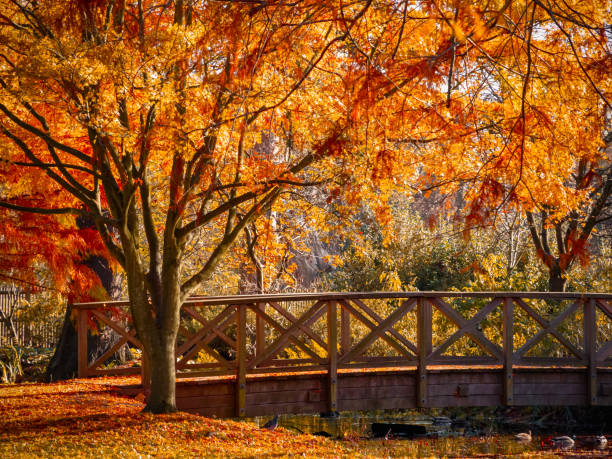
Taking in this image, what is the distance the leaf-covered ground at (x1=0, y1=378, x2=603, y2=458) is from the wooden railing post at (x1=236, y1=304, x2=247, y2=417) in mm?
914

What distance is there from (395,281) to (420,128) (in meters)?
6.10

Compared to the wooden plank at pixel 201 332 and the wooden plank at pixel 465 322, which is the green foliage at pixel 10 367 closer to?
the wooden plank at pixel 201 332

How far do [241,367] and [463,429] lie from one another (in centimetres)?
484

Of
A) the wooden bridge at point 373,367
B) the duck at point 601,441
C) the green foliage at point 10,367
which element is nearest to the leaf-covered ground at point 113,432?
the wooden bridge at point 373,367

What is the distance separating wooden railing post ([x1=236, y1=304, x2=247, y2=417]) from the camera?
8195 millimetres

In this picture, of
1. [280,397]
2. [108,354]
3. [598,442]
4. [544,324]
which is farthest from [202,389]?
[598,442]

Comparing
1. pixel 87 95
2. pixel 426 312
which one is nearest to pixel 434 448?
pixel 426 312

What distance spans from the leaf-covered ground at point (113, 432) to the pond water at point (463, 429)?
1.22 m

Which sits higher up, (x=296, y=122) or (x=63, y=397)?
(x=296, y=122)

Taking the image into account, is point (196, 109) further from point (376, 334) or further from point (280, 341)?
point (376, 334)

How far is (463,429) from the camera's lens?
1134 centimetres

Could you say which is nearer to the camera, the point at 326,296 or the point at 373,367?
the point at 326,296

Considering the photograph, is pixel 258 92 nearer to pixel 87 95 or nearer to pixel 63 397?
pixel 87 95

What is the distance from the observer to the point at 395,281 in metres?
13.0
